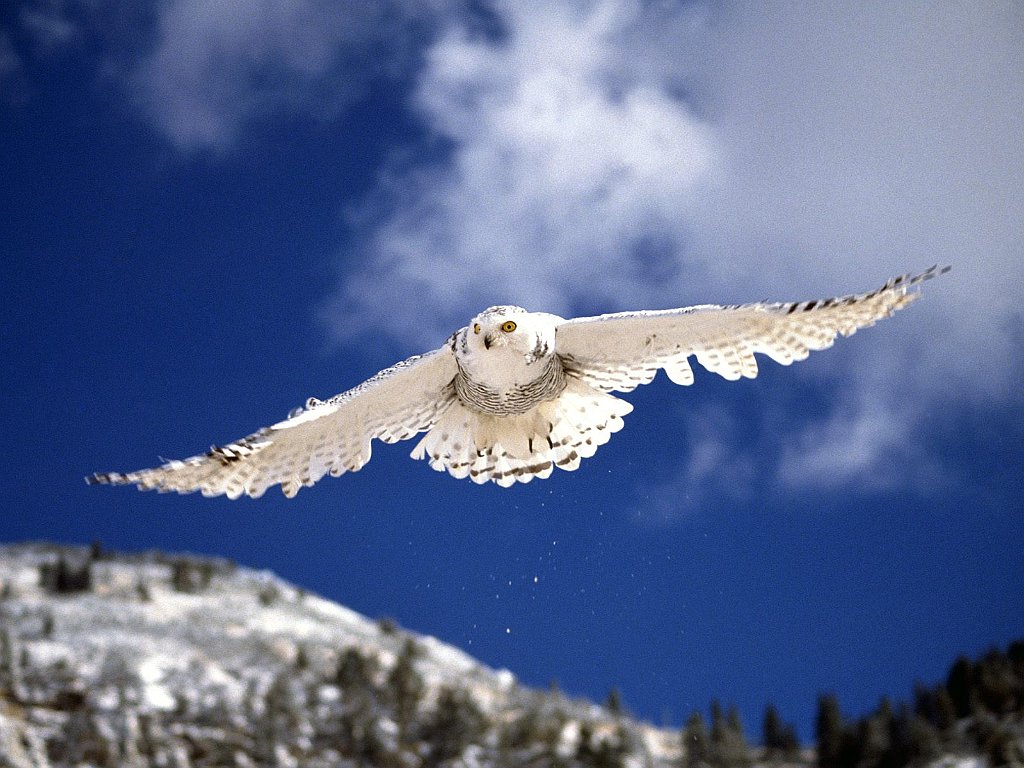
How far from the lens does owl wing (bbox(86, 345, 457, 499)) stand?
594 cm

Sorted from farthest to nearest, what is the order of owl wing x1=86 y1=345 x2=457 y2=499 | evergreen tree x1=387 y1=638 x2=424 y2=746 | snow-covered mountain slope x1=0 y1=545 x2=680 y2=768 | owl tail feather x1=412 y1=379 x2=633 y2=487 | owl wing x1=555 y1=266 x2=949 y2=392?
evergreen tree x1=387 y1=638 x2=424 y2=746 < snow-covered mountain slope x1=0 y1=545 x2=680 y2=768 < owl tail feather x1=412 y1=379 x2=633 y2=487 < owl wing x1=86 y1=345 x2=457 y2=499 < owl wing x1=555 y1=266 x2=949 y2=392

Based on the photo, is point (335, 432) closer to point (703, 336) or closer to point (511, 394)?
point (511, 394)

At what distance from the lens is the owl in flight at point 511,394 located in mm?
5656

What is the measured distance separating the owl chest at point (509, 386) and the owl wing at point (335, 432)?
196 millimetres

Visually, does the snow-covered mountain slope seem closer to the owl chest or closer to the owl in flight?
the owl in flight

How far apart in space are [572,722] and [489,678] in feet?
8.48

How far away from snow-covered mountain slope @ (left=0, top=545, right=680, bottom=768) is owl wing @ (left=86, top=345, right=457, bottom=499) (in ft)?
60.6

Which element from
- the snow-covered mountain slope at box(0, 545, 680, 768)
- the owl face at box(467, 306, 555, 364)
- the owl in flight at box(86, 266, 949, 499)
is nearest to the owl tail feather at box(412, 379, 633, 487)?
the owl in flight at box(86, 266, 949, 499)

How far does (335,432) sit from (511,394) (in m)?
1.05

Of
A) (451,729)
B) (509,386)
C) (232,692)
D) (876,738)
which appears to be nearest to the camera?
(509,386)

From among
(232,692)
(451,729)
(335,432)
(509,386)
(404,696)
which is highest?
(232,692)

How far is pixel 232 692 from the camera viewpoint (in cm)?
2555

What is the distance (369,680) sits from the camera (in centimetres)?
2655

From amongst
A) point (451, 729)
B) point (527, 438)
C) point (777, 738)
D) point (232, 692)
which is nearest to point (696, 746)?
point (777, 738)
